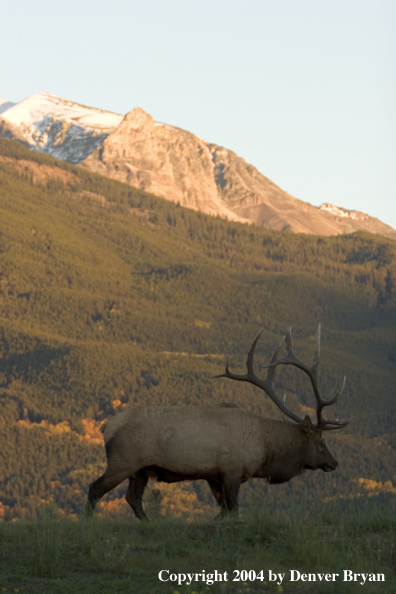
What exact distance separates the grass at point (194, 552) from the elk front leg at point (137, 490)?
142 cm

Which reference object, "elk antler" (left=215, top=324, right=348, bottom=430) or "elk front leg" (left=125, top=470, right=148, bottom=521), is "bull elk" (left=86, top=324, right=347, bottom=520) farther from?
"elk antler" (left=215, top=324, right=348, bottom=430)

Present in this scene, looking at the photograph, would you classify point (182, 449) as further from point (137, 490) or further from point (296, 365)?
point (296, 365)

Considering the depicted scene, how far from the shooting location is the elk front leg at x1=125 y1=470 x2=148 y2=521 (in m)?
13.6

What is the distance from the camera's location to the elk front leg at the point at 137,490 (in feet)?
44.7

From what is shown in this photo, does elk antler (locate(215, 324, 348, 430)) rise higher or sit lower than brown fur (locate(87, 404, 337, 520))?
higher

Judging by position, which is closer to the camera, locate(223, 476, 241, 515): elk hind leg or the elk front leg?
locate(223, 476, 241, 515): elk hind leg

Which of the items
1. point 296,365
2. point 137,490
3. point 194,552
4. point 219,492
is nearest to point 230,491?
point 219,492

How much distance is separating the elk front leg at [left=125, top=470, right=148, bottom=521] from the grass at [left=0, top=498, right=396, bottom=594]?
1.42m

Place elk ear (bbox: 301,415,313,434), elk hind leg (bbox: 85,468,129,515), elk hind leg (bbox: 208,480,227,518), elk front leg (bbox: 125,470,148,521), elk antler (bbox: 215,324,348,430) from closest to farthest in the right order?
elk hind leg (bbox: 85,468,129,515) < elk hind leg (bbox: 208,480,227,518) < elk front leg (bbox: 125,470,148,521) < elk antler (bbox: 215,324,348,430) < elk ear (bbox: 301,415,313,434)

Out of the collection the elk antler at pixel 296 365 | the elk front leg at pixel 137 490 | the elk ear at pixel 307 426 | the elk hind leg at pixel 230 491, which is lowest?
the elk front leg at pixel 137 490

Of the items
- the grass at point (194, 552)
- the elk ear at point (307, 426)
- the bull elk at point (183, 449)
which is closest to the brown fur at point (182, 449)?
the bull elk at point (183, 449)

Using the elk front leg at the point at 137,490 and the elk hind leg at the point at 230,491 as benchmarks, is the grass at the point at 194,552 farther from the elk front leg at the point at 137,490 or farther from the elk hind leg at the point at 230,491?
the elk front leg at the point at 137,490

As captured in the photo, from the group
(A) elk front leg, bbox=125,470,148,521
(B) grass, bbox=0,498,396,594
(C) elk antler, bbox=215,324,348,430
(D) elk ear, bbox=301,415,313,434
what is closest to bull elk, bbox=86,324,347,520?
(A) elk front leg, bbox=125,470,148,521

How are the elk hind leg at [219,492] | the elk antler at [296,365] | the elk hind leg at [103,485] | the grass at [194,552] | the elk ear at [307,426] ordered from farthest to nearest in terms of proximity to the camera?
1. the elk ear at [307,426]
2. the elk antler at [296,365]
3. the elk hind leg at [219,492]
4. the elk hind leg at [103,485]
5. the grass at [194,552]
